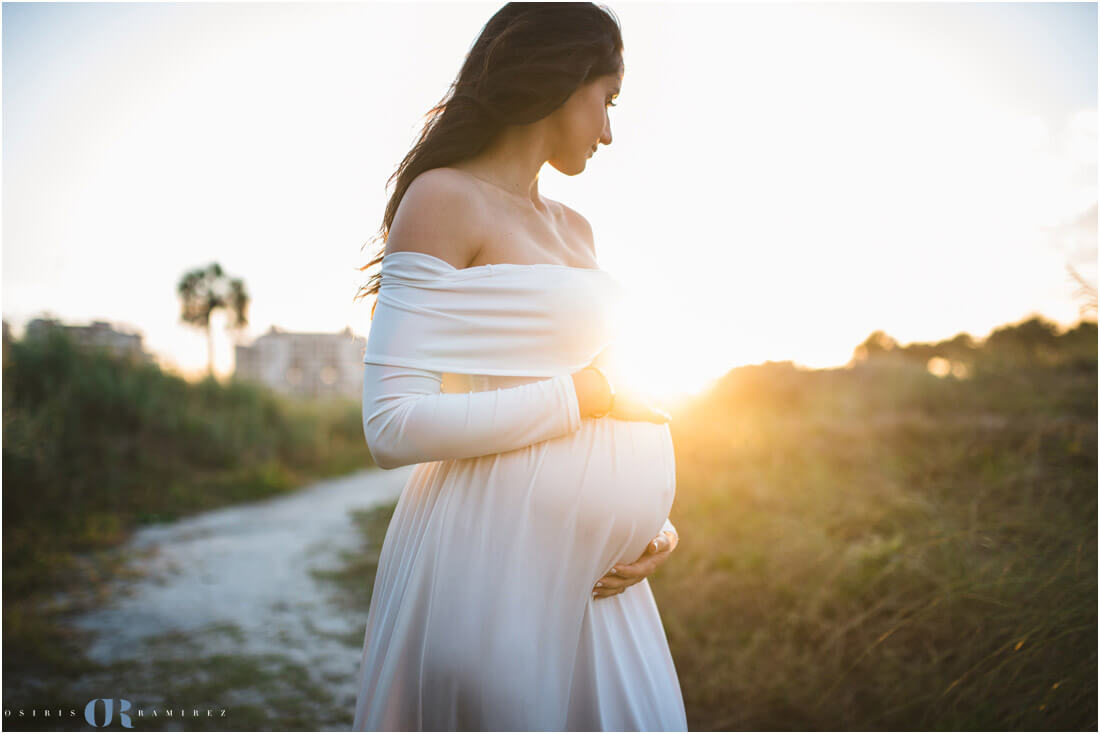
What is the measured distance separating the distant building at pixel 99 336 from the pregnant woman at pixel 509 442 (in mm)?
10237

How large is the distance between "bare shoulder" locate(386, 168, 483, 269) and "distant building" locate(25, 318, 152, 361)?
10290mm

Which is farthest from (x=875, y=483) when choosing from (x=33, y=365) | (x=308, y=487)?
(x=308, y=487)

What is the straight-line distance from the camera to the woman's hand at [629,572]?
1396mm

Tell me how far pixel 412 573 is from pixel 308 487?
41.1ft

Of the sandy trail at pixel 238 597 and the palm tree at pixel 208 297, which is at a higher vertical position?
the palm tree at pixel 208 297

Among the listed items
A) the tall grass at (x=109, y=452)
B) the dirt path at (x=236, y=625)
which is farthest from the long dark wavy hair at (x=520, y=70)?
the tall grass at (x=109, y=452)

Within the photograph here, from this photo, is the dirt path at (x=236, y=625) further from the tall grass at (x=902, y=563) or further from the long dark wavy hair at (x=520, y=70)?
the long dark wavy hair at (x=520, y=70)

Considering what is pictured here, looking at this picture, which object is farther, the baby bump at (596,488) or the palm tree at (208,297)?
the palm tree at (208,297)

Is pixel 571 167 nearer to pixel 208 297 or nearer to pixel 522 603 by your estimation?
pixel 522 603

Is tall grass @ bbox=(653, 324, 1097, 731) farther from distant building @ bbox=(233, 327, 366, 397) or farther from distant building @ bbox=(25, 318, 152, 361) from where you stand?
distant building @ bbox=(233, 327, 366, 397)

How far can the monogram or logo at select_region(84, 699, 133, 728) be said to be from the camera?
3.03m

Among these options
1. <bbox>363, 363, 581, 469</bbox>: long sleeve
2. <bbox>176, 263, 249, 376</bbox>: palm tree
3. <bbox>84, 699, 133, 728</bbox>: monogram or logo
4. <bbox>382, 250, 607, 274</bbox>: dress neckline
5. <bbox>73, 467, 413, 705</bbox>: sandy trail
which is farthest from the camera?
<bbox>176, 263, 249, 376</bbox>: palm tree

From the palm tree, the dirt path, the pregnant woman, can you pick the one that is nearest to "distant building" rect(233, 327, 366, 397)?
the palm tree

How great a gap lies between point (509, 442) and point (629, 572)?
46cm
